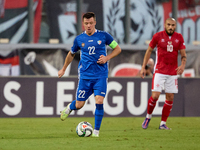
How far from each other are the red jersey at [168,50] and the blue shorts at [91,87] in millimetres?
1605

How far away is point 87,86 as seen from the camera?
7180 millimetres

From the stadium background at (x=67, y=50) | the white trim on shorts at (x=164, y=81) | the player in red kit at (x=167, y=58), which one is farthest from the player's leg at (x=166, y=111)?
the stadium background at (x=67, y=50)

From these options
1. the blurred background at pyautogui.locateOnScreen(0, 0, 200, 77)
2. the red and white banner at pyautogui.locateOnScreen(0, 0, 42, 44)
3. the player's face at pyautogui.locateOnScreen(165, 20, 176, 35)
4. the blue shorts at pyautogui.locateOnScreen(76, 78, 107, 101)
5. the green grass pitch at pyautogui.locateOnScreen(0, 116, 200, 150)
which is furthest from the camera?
the red and white banner at pyautogui.locateOnScreen(0, 0, 42, 44)

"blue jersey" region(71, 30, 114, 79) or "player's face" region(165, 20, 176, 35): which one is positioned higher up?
"player's face" region(165, 20, 176, 35)

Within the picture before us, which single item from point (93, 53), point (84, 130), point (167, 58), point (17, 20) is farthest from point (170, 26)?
point (17, 20)

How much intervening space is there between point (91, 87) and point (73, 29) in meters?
6.96

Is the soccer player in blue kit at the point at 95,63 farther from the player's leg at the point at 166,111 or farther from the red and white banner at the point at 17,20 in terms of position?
the red and white banner at the point at 17,20

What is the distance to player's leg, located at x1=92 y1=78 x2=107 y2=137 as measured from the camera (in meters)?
6.90

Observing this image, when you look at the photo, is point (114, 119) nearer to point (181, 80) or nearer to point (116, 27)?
point (181, 80)

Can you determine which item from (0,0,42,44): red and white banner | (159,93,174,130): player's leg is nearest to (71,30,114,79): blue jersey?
(159,93,174,130): player's leg

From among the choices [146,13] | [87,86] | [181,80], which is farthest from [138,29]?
[87,86]

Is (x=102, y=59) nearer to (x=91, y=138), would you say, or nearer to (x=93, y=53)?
(x=93, y=53)

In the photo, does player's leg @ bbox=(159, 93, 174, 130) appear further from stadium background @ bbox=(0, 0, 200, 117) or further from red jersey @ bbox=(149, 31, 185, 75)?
stadium background @ bbox=(0, 0, 200, 117)

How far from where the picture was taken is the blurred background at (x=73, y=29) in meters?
12.8
